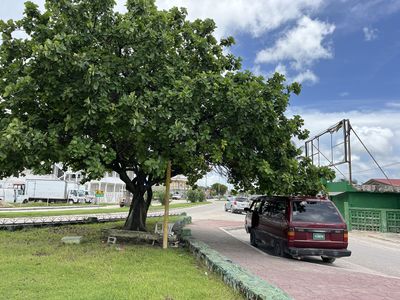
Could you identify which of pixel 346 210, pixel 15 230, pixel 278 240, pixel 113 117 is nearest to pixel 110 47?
pixel 113 117

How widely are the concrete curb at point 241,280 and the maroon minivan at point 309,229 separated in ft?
8.01

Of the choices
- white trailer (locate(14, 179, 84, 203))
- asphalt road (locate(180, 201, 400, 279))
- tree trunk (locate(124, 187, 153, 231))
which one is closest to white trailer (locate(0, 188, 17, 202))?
white trailer (locate(14, 179, 84, 203))

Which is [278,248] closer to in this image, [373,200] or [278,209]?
[278,209]

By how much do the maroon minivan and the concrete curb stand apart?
8.01 ft

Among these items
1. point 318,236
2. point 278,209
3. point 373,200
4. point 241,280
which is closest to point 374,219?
point 373,200

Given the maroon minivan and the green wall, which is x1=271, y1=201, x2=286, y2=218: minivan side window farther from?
the green wall

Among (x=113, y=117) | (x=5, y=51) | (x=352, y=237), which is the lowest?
(x=352, y=237)

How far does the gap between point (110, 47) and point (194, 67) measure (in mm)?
3086

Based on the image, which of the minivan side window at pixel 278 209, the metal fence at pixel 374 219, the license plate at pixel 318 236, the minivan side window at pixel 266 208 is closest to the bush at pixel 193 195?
the metal fence at pixel 374 219

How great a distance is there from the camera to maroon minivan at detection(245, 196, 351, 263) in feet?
36.0

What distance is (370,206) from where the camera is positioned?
77.9 ft

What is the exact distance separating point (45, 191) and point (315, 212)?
41.8 m

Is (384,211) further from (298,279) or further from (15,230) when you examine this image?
(15,230)

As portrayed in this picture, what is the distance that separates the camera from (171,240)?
43.2ft
